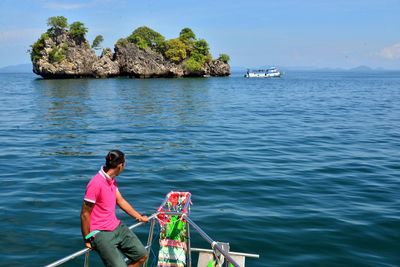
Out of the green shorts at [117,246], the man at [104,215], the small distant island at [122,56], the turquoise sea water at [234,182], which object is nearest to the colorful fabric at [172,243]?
the green shorts at [117,246]

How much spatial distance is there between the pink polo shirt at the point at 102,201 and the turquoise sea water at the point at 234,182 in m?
3.67

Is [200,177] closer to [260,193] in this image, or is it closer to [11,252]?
[260,193]

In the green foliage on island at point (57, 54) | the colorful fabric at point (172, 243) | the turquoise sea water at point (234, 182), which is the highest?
the green foliage on island at point (57, 54)

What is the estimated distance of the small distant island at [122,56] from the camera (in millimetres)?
A: 113562

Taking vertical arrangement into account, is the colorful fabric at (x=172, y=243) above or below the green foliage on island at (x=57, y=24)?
below

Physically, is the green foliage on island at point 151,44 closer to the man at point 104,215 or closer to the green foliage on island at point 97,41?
the green foliage on island at point 97,41

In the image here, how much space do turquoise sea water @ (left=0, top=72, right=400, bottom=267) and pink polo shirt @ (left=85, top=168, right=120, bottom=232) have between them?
367 cm

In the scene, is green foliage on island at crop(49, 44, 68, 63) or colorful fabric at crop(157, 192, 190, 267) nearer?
colorful fabric at crop(157, 192, 190, 267)

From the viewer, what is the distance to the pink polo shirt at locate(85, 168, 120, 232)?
573 centimetres

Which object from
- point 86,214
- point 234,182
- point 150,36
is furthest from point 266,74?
point 86,214

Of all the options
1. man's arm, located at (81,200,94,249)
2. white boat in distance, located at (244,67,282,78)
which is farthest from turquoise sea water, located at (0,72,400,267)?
white boat in distance, located at (244,67,282,78)

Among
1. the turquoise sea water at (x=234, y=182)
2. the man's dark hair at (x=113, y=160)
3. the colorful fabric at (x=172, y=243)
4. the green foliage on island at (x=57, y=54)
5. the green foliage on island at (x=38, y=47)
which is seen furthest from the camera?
the green foliage on island at (x=38, y=47)

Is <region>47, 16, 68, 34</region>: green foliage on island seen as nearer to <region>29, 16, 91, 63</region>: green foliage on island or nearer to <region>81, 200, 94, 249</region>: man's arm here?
<region>29, 16, 91, 63</region>: green foliage on island

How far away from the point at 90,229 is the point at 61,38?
122507 mm
